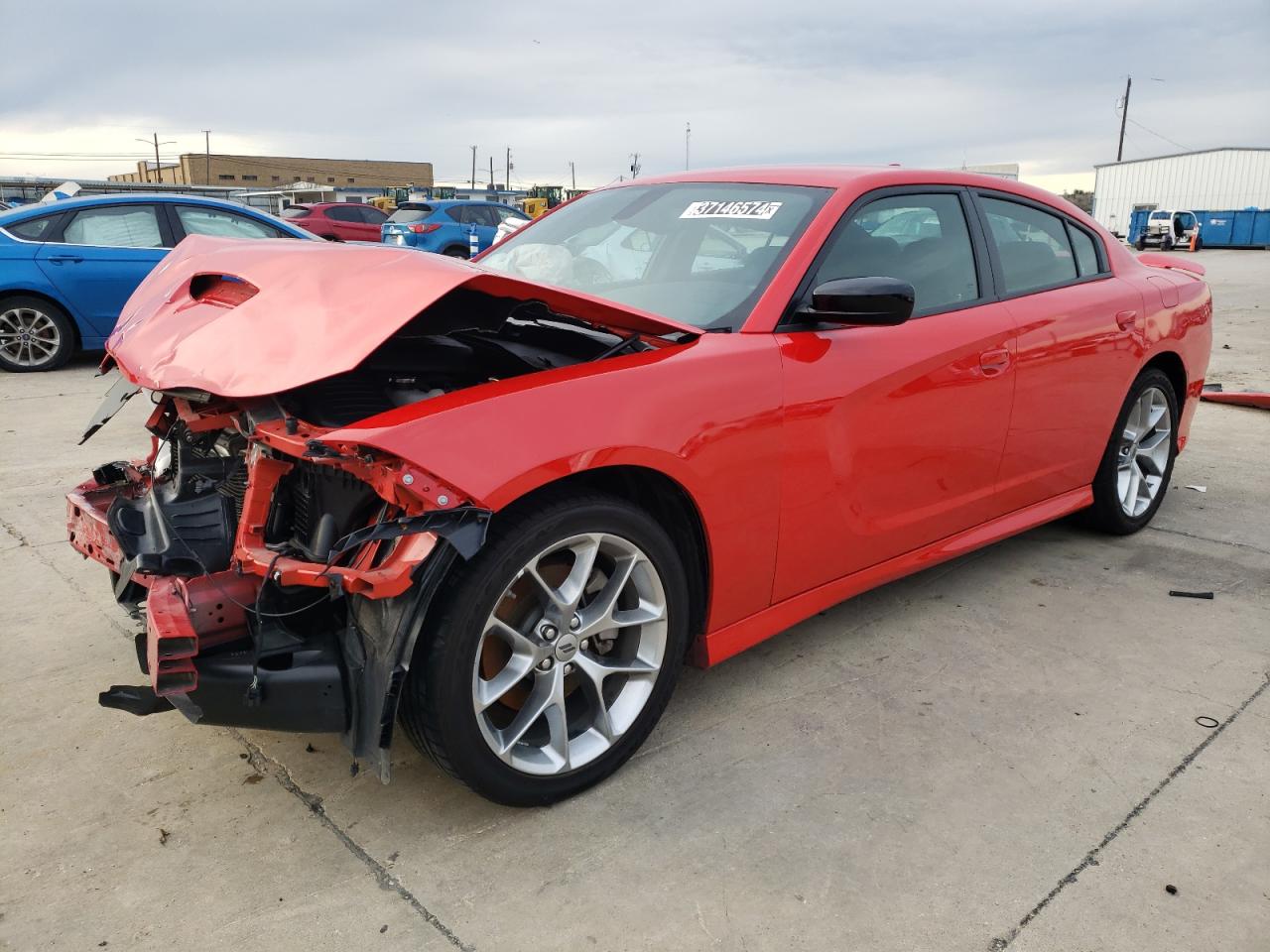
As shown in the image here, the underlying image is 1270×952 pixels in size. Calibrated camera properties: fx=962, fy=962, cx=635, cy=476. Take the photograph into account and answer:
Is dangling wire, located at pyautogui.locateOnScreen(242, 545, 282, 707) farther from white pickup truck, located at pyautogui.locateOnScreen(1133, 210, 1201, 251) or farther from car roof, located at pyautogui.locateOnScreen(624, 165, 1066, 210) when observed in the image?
white pickup truck, located at pyautogui.locateOnScreen(1133, 210, 1201, 251)

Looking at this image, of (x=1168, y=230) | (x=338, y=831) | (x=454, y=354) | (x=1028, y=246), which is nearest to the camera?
(x=338, y=831)

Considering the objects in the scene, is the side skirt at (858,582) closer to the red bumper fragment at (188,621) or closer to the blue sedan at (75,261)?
the red bumper fragment at (188,621)

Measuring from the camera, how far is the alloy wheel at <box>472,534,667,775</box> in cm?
221

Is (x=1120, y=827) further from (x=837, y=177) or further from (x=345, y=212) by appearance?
(x=345, y=212)

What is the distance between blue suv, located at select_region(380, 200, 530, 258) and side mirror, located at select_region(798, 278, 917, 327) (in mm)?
15015

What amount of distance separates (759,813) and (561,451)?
3.29 feet

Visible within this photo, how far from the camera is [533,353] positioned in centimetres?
258

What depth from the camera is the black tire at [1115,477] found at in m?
4.02

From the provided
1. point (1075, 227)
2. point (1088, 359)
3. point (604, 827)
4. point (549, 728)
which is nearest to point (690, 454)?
point (549, 728)

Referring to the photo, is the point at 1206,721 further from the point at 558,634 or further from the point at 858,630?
the point at 558,634

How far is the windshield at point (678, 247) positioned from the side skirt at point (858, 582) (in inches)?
32.8

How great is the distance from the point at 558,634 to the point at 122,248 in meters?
7.43

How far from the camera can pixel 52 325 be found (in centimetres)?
806

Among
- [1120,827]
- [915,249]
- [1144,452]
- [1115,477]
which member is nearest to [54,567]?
[915,249]
